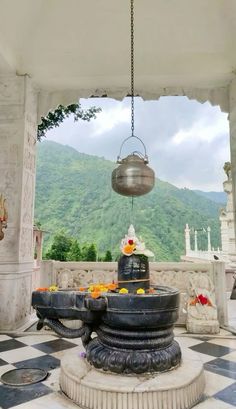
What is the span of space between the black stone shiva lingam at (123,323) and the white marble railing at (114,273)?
1833 mm

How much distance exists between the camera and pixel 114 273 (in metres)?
3.90

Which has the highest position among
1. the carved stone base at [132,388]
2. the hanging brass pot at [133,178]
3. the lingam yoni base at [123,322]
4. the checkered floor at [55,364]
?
the hanging brass pot at [133,178]

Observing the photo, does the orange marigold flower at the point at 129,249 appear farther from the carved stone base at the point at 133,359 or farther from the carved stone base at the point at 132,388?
the carved stone base at the point at 132,388

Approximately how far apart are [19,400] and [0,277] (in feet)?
6.30

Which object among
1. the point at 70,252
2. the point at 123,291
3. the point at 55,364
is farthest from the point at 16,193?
the point at 70,252

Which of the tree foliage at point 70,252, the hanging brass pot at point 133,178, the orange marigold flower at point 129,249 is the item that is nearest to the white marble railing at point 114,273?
the hanging brass pot at point 133,178

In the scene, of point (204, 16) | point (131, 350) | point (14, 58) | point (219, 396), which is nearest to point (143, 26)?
point (204, 16)

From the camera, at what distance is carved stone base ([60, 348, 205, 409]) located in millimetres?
1645

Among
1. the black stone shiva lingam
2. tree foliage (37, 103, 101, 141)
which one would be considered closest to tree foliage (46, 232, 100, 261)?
tree foliage (37, 103, 101, 141)

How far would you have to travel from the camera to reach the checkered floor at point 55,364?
1739mm

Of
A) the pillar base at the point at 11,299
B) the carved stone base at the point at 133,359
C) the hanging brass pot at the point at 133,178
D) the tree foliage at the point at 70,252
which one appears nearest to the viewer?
the carved stone base at the point at 133,359

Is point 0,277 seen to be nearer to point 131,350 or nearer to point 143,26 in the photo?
point 131,350

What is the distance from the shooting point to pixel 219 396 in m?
1.81

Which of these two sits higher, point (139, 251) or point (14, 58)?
point (14, 58)
